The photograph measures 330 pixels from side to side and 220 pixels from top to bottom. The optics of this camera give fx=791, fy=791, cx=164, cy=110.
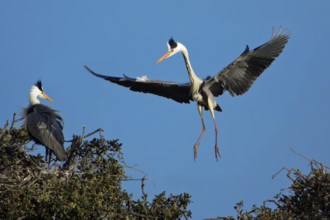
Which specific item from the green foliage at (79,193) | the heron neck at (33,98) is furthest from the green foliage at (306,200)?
the heron neck at (33,98)

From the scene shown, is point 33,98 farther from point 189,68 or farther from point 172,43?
point 189,68

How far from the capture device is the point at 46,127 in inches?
436

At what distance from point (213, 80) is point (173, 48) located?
77 cm

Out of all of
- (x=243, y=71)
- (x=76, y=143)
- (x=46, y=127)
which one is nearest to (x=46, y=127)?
(x=46, y=127)

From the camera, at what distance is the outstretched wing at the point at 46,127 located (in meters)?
10.7

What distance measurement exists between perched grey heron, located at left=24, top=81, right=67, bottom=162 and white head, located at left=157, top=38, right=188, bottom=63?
1.73m

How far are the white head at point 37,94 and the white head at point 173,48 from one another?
7.51 ft

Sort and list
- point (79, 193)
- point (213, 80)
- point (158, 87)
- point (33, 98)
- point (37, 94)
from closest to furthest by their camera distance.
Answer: point (79, 193)
point (213, 80)
point (158, 87)
point (33, 98)
point (37, 94)

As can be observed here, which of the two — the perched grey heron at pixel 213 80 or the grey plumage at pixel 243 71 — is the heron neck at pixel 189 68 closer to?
the perched grey heron at pixel 213 80

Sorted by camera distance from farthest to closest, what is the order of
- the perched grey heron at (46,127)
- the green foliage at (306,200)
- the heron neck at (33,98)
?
the heron neck at (33,98) < the perched grey heron at (46,127) < the green foliage at (306,200)

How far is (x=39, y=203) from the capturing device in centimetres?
788

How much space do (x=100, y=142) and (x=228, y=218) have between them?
2.21 meters

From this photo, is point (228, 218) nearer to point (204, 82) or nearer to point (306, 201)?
point (306, 201)

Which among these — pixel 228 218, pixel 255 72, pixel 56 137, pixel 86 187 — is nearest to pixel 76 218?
pixel 86 187
